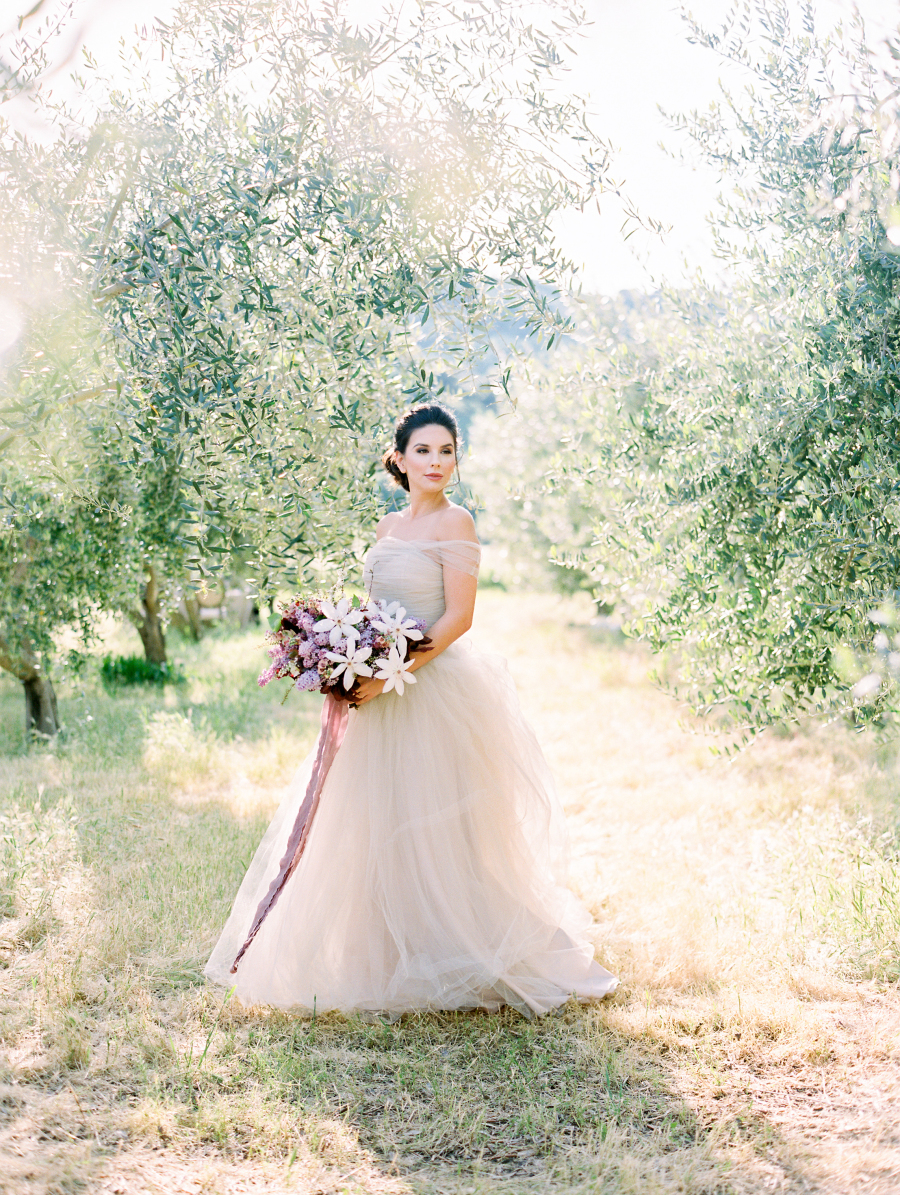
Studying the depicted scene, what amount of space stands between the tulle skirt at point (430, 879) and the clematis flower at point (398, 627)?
1.21 feet

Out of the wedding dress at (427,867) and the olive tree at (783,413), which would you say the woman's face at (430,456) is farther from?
the olive tree at (783,413)

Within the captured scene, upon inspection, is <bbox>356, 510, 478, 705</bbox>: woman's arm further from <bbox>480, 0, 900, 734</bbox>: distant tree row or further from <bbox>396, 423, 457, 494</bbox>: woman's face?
<bbox>480, 0, 900, 734</bbox>: distant tree row

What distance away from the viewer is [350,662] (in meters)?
4.41

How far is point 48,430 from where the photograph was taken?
4.35 m

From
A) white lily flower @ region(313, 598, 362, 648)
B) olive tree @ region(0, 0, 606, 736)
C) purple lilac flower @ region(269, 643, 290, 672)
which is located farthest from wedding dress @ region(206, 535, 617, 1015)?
olive tree @ region(0, 0, 606, 736)

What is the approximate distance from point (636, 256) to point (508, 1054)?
524 cm

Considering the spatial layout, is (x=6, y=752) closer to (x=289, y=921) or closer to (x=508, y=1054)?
(x=289, y=921)

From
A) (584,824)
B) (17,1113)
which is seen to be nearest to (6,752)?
(584,824)

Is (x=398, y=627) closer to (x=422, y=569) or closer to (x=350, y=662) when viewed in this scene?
(x=350, y=662)

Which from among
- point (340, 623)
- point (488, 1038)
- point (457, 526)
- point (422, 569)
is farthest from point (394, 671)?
point (488, 1038)

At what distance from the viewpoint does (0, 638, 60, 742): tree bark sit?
33.0ft

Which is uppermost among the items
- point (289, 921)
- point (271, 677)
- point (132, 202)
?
point (132, 202)

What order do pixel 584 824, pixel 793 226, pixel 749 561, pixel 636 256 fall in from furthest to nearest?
pixel 584 824
pixel 636 256
pixel 749 561
pixel 793 226

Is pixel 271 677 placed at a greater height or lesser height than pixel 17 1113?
greater
